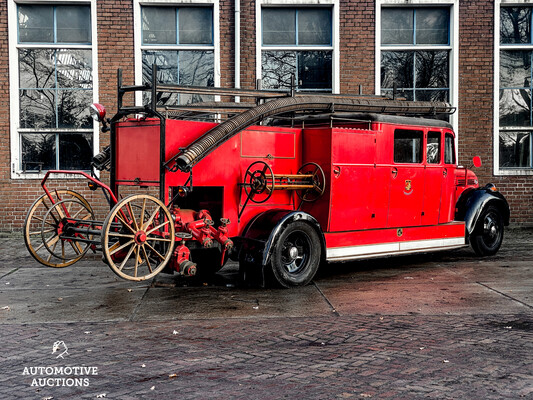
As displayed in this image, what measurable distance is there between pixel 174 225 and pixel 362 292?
236 cm

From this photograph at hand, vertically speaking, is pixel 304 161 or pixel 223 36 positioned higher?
pixel 223 36

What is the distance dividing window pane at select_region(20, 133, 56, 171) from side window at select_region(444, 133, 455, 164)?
8197mm

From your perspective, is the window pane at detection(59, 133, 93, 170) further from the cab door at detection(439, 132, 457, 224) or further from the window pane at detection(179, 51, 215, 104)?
the cab door at detection(439, 132, 457, 224)

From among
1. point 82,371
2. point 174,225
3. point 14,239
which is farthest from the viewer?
point 14,239

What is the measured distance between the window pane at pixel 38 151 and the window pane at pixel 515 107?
9.82 m

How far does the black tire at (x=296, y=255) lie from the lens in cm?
812

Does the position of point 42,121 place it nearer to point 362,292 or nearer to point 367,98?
point 367,98

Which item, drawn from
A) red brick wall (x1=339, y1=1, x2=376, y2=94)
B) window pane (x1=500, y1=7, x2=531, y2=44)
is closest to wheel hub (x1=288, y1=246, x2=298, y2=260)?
red brick wall (x1=339, y1=1, x2=376, y2=94)

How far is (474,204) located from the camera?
35.5 ft

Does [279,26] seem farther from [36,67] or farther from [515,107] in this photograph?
[515,107]

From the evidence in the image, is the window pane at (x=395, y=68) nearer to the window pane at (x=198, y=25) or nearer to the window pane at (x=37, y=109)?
the window pane at (x=198, y=25)

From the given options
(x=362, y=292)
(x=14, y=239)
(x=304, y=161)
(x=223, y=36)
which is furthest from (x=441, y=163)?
(x=14, y=239)

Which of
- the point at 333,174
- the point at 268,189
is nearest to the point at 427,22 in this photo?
the point at 333,174

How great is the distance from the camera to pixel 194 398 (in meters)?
4.35
